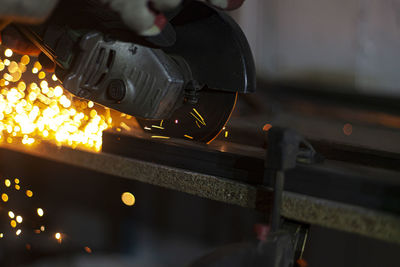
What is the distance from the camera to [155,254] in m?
1.73

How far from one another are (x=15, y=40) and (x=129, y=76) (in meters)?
0.40

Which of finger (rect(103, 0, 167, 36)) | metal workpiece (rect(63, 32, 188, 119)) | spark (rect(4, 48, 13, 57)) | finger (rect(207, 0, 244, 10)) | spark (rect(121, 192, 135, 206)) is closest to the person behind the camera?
finger (rect(103, 0, 167, 36))

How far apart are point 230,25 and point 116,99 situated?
13.9 inches

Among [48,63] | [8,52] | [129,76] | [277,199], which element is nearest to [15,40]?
[48,63]

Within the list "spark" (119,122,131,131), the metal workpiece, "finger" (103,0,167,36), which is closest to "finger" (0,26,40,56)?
the metal workpiece

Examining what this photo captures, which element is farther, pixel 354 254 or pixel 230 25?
pixel 354 254

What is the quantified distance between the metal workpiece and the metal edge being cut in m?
0.16

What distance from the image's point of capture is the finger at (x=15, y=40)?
1.33 m

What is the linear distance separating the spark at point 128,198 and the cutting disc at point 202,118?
1.39 ft

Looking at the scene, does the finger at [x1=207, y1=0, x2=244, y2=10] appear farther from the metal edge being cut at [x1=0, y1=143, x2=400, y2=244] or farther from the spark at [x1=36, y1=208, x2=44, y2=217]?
the spark at [x1=36, y1=208, x2=44, y2=217]

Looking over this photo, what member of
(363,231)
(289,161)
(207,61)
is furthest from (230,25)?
(363,231)

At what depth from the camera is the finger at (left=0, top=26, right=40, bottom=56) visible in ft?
4.36

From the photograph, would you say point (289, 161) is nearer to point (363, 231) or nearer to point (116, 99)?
point (363, 231)

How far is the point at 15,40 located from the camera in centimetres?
135
